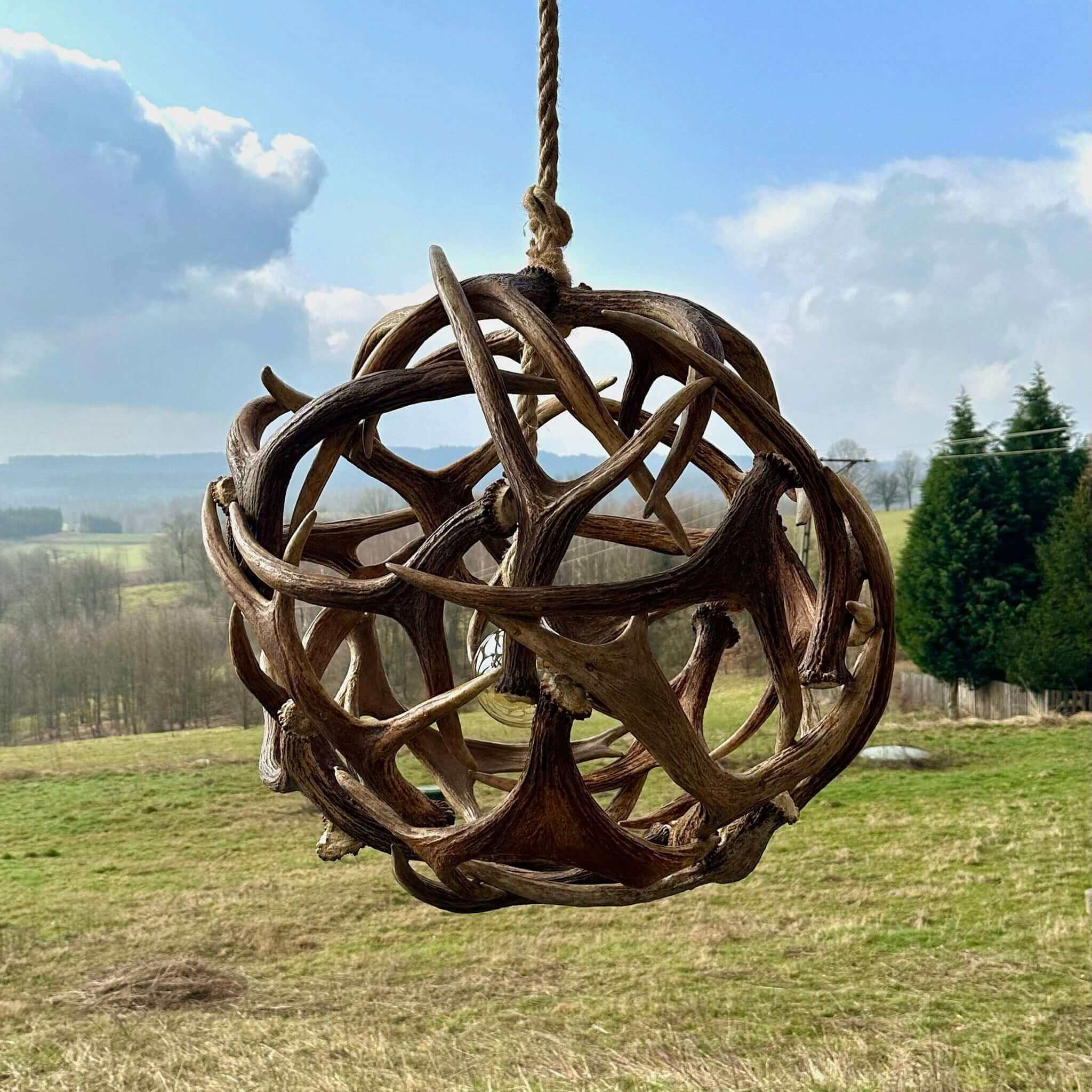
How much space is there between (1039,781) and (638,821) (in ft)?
26.1

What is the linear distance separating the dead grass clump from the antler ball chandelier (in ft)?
13.7

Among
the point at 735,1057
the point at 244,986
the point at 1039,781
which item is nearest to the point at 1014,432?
the point at 1039,781

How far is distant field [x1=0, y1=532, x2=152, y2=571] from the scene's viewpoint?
15.6 m

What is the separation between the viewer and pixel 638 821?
1410mm

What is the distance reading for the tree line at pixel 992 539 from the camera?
11438mm

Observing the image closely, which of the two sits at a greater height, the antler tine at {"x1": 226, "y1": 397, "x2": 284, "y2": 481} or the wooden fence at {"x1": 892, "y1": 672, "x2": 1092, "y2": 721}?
the antler tine at {"x1": 226, "y1": 397, "x2": 284, "y2": 481}

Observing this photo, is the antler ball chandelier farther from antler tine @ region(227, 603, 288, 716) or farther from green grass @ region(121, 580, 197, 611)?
green grass @ region(121, 580, 197, 611)

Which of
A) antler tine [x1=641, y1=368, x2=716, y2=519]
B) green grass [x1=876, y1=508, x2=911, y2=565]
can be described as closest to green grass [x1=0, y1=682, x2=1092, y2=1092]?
antler tine [x1=641, y1=368, x2=716, y2=519]

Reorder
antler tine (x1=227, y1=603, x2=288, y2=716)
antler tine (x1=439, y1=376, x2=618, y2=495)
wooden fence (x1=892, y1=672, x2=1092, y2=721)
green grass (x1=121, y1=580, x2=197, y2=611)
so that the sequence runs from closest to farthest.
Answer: antler tine (x1=227, y1=603, x2=288, y2=716)
antler tine (x1=439, y1=376, x2=618, y2=495)
wooden fence (x1=892, y1=672, x2=1092, y2=721)
green grass (x1=121, y1=580, x2=197, y2=611)

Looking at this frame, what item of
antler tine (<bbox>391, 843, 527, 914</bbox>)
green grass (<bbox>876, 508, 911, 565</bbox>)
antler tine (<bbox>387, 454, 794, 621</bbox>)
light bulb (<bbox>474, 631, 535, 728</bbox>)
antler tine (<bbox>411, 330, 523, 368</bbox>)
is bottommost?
antler tine (<bbox>391, 843, 527, 914</bbox>)

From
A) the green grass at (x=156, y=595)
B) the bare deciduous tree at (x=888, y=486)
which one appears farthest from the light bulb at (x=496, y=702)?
the bare deciduous tree at (x=888, y=486)

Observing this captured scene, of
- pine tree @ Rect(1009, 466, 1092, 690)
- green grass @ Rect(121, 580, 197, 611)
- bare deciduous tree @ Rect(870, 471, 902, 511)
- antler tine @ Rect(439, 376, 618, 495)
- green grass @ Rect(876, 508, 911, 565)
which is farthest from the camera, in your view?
bare deciduous tree @ Rect(870, 471, 902, 511)

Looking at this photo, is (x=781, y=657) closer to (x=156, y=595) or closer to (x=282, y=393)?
(x=282, y=393)

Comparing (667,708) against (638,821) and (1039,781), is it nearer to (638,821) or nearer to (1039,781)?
(638,821)
